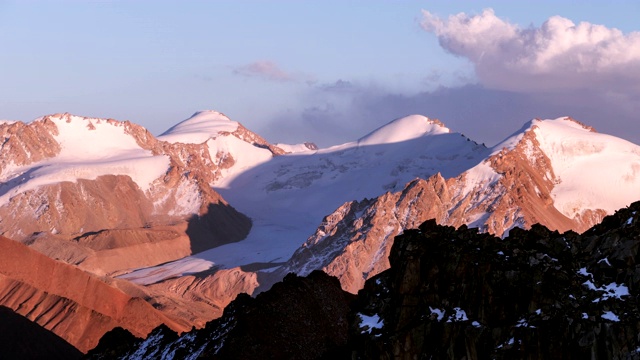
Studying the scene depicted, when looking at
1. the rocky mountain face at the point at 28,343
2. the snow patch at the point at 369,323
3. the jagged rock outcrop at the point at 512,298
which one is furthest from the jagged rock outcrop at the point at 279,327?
the rocky mountain face at the point at 28,343

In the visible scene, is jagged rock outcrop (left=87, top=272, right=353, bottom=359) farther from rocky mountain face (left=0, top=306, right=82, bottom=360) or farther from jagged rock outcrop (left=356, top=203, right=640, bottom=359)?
rocky mountain face (left=0, top=306, right=82, bottom=360)

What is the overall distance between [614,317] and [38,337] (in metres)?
122

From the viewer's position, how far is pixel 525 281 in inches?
2052

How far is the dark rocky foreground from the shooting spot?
4969 cm

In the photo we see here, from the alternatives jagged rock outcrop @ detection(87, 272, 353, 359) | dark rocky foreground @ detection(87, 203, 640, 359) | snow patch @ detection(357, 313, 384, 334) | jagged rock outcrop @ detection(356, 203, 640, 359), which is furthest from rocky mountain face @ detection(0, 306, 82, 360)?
jagged rock outcrop @ detection(356, 203, 640, 359)

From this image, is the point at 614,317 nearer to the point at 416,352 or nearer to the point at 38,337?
the point at 416,352

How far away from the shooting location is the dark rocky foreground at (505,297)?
4969 centimetres

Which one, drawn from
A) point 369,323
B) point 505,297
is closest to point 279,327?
point 369,323

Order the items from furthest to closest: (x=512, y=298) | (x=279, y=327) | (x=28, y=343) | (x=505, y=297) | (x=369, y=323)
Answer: (x=28, y=343), (x=279, y=327), (x=369, y=323), (x=505, y=297), (x=512, y=298)

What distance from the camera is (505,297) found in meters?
52.2

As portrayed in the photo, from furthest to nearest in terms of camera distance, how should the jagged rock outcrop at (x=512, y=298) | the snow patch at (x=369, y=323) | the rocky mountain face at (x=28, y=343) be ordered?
the rocky mountain face at (x=28, y=343) < the snow patch at (x=369, y=323) < the jagged rock outcrop at (x=512, y=298)

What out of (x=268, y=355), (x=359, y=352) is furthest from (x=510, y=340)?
(x=268, y=355)

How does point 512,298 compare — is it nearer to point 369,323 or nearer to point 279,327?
point 369,323

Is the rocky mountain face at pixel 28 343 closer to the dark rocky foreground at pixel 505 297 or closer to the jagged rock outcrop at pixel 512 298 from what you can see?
the dark rocky foreground at pixel 505 297
